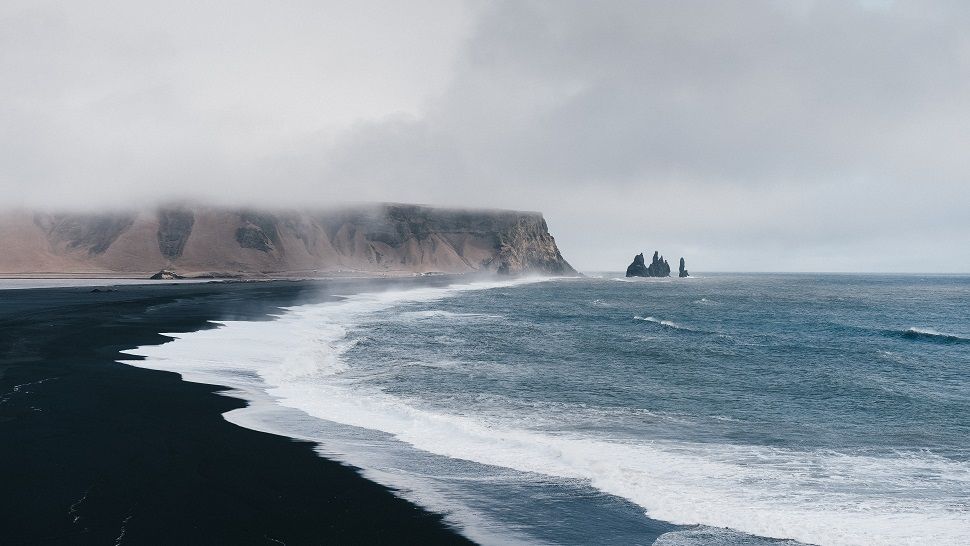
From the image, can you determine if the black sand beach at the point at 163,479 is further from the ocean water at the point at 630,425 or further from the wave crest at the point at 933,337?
the wave crest at the point at 933,337

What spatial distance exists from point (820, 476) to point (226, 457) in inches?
434

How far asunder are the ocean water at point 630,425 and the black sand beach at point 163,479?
94 cm

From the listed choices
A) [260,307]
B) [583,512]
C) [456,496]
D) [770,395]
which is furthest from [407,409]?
[260,307]

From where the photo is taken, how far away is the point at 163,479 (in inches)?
406

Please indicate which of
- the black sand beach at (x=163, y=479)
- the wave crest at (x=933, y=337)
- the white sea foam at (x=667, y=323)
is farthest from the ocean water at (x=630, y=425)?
the white sea foam at (x=667, y=323)

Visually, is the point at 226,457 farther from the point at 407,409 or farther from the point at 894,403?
the point at 894,403

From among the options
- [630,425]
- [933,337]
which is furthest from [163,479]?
[933,337]

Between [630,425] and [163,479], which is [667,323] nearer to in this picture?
[630,425]

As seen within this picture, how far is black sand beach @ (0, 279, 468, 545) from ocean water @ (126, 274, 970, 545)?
0.94 m

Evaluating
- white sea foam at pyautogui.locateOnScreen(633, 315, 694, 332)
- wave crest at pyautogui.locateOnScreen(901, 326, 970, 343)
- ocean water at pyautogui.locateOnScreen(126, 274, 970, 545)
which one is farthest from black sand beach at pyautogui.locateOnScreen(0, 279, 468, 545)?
wave crest at pyautogui.locateOnScreen(901, 326, 970, 343)

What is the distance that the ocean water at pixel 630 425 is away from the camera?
9.80 meters

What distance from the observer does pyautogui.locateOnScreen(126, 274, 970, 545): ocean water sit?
32.1 ft

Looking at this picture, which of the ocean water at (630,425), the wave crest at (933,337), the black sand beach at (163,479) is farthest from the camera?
the wave crest at (933,337)

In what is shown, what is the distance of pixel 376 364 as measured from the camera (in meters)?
27.1
